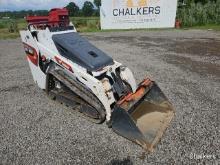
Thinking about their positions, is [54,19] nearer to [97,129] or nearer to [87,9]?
[97,129]

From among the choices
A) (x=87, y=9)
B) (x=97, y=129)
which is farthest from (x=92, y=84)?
(x=87, y=9)

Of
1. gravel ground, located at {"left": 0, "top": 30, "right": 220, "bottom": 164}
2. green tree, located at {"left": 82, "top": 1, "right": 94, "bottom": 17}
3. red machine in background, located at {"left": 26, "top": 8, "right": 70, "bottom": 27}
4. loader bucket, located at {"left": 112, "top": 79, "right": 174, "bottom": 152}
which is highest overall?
red machine in background, located at {"left": 26, "top": 8, "right": 70, "bottom": 27}

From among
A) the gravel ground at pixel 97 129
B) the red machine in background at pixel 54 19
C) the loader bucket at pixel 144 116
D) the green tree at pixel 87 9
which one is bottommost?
the green tree at pixel 87 9

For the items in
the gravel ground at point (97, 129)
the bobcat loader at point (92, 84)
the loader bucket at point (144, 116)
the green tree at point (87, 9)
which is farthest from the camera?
the green tree at point (87, 9)

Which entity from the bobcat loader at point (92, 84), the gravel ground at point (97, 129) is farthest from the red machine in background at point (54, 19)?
the gravel ground at point (97, 129)

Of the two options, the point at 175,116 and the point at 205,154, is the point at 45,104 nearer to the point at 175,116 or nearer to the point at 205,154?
the point at 175,116

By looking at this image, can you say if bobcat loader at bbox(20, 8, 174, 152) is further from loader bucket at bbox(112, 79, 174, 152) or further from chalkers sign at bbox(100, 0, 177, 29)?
chalkers sign at bbox(100, 0, 177, 29)

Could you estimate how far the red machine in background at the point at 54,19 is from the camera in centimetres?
636

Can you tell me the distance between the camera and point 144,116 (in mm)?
4992

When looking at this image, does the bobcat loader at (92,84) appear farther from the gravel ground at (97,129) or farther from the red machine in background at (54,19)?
the gravel ground at (97,129)

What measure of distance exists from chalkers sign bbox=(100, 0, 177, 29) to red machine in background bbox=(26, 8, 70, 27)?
18151mm

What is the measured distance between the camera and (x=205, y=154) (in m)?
4.04

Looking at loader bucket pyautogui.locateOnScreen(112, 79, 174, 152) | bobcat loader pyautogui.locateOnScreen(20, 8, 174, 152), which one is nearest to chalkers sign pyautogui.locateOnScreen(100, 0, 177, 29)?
bobcat loader pyautogui.locateOnScreen(20, 8, 174, 152)

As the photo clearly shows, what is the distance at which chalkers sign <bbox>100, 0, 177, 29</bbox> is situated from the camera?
23.6 m
